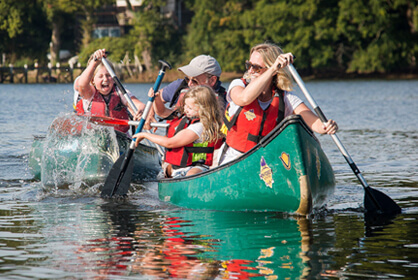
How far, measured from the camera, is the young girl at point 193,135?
602cm

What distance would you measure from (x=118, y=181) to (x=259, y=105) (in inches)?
85.5

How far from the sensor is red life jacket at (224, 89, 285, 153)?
5.71 meters

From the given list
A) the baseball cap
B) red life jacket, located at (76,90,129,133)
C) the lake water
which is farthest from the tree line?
the baseball cap

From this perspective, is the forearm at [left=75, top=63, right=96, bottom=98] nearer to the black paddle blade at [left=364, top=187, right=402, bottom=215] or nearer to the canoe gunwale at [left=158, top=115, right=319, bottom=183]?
the canoe gunwale at [left=158, top=115, right=319, bottom=183]

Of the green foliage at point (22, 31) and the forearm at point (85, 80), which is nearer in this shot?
the forearm at point (85, 80)

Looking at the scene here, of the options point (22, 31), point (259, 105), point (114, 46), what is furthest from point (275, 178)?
point (22, 31)

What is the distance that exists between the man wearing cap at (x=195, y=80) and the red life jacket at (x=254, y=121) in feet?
2.33

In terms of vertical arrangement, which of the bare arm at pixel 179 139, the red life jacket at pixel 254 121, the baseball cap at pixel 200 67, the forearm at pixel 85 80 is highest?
the baseball cap at pixel 200 67

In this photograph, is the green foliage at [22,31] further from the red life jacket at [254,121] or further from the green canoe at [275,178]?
the red life jacket at [254,121]

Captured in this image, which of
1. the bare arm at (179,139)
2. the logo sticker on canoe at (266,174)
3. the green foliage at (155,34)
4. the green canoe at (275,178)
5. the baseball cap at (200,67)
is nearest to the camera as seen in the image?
the green canoe at (275,178)

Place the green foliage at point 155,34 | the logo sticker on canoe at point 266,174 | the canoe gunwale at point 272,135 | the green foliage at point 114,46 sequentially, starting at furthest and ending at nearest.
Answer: the green foliage at point 114,46
the green foliage at point 155,34
the logo sticker on canoe at point 266,174
the canoe gunwale at point 272,135

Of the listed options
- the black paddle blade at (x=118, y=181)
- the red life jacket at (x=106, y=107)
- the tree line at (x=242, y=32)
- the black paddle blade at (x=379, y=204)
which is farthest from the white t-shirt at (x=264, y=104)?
the tree line at (x=242, y=32)

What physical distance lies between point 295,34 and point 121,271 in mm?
39608

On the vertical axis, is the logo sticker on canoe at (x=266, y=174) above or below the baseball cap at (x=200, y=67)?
below
